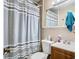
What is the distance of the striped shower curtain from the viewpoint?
188 centimetres

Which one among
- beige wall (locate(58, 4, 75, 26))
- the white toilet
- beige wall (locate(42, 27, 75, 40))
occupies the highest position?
beige wall (locate(58, 4, 75, 26))

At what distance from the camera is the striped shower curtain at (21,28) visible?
1877mm

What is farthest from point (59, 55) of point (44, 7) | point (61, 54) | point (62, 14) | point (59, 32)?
point (44, 7)

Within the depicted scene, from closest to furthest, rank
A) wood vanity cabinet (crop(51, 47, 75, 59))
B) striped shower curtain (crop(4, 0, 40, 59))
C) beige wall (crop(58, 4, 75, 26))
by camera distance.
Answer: wood vanity cabinet (crop(51, 47, 75, 59))
striped shower curtain (crop(4, 0, 40, 59))
beige wall (crop(58, 4, 75, 26))

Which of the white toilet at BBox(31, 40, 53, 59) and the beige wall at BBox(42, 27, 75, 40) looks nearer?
the beige wall at BBox(42, 27, 75, 40)

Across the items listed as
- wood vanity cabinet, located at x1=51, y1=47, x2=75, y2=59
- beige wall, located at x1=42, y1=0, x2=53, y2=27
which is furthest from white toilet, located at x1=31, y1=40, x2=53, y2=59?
beige wall, located at x1=42, y1=0, x2=53, y2=27

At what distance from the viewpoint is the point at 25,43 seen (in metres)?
2.31

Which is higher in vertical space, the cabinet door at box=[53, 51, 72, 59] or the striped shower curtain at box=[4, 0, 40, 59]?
the striped shower curtain at box=[4, 0, 40, 59]

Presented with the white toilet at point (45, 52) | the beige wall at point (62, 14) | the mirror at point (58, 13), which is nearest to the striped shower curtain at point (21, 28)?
the white toilet at point (45, 52)

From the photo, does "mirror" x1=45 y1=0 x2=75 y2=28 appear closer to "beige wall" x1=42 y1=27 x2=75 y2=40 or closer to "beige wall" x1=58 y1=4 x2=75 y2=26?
"beige wall" x1=58 y1=4 x2=75 y2=26

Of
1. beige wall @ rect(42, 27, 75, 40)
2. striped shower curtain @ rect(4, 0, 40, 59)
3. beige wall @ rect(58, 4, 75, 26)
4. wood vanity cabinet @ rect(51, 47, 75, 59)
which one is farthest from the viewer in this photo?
beige wall @ rect(58, 4, 75, 26)

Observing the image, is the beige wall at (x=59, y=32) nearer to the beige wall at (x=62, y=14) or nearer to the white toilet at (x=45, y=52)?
the beige wall at (x=62, y=14)

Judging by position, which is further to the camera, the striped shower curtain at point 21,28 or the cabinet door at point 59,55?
the striped shower curtain at point 21,28
